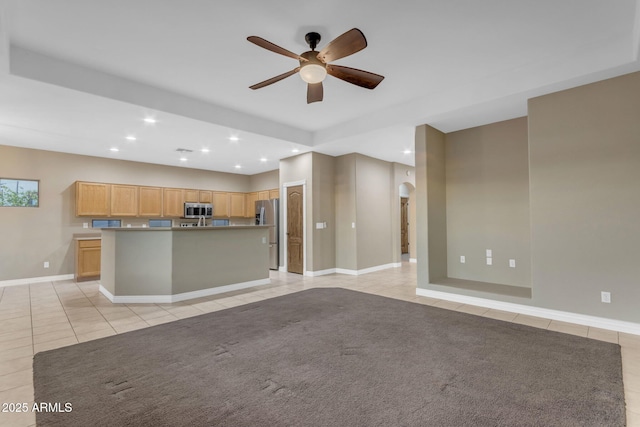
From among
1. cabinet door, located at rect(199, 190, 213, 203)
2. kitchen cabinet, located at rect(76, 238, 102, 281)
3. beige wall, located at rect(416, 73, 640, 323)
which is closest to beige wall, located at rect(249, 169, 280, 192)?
cabinet door, located at rect(199, 190, 213, 203)

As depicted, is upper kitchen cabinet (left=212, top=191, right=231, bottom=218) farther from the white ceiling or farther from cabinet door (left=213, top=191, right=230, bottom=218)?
the white ceiling

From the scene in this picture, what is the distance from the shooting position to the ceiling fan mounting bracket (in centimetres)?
295

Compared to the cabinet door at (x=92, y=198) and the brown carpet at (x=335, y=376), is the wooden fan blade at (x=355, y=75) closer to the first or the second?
the brown carpet at (x=335, y=376)

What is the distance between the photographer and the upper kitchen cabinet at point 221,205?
8992mm

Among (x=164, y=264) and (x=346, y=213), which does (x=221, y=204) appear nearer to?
(x=346, y=213)

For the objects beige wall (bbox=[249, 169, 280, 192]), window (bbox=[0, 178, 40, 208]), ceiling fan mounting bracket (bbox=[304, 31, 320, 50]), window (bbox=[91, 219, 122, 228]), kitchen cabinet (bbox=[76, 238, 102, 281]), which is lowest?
kitchen cabinet (bbox=[76, 238, 102, 281])

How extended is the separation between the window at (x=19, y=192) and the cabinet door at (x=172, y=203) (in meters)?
2.46

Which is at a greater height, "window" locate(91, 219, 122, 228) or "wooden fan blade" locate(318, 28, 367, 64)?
"wooden fan blade" locate(318, 28, 367, 64)

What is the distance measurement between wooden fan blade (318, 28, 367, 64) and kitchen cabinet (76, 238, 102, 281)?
20.6 ft

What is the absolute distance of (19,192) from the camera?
19.9ft

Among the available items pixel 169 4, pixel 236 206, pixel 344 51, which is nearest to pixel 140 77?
pixel 169 4

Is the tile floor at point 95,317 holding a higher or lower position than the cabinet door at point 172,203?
lower

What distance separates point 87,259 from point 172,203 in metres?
2.38

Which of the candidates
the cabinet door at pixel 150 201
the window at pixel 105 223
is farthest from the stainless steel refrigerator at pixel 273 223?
the window at pixel 105 223
